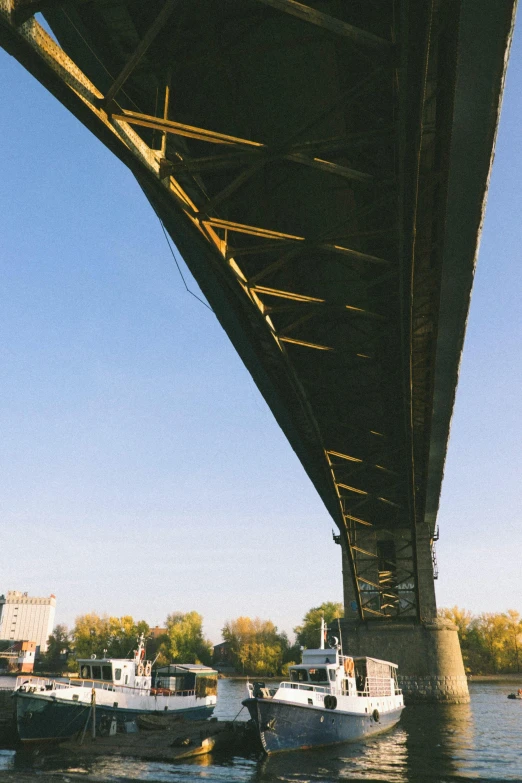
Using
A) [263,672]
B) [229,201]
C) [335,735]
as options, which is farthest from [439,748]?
[263,672]

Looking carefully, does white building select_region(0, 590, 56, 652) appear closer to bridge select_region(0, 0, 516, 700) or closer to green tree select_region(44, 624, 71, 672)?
green tree select_region(44, 624, 71, 672)

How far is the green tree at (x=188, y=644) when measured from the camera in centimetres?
10300

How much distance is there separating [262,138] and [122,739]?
21.2 metres

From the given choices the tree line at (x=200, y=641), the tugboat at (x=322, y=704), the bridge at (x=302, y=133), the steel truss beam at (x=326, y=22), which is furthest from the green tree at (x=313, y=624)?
the steel truss beam at (x=326, y=22)

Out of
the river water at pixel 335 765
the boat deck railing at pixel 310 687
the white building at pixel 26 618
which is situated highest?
the white building at pixel 26 618

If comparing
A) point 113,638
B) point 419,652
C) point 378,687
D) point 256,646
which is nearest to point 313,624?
point 256,646

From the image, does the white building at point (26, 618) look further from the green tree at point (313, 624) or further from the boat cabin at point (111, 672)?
the boat cabin at point (111, 672)

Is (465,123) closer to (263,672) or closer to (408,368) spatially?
(408,368)

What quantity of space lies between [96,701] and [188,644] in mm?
87400

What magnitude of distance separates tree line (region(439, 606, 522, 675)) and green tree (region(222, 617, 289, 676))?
96.2 ft

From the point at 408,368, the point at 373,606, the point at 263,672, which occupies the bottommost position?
the point at 263,672

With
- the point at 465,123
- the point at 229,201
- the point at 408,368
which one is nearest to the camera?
the point at 465,123

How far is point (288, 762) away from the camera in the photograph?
706 inches

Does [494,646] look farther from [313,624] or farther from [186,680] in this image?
[186,680]
